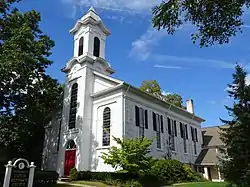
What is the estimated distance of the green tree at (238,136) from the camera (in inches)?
562

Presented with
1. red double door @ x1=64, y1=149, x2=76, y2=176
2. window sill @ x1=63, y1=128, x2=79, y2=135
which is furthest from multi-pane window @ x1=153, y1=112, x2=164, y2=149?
red double door @ x1=64, y1=149, x2=76, y2=176

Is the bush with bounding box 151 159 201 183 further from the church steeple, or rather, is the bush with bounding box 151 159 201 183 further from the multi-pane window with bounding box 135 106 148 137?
the church steeple

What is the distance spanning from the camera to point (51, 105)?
86.4ft

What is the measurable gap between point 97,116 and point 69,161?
15.4ft

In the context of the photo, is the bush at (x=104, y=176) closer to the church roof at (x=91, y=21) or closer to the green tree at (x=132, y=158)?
Answer: the green tree at (x=132, y=158)

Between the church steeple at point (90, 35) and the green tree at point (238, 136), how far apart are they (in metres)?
14.1

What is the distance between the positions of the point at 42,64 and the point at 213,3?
65.8 feet

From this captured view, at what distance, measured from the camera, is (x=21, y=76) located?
21219mm

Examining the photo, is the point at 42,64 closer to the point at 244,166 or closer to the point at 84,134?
the point at 84,134

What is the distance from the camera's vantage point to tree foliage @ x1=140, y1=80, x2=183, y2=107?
125 ft

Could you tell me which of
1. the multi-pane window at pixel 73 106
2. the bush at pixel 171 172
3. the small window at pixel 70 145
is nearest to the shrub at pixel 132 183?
the bush at pixel 171 172

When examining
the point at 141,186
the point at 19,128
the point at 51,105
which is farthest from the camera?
the point at 51,105

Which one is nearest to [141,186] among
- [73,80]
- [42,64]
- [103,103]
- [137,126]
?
[137,126]

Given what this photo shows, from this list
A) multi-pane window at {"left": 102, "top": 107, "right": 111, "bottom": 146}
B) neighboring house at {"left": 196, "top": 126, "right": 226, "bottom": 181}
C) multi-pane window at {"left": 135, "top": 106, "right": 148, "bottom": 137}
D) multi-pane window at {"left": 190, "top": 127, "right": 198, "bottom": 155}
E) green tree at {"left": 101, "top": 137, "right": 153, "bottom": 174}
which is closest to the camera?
green tree at {"left": 101, "top": 137, "right": 153, "bottom": 174}
